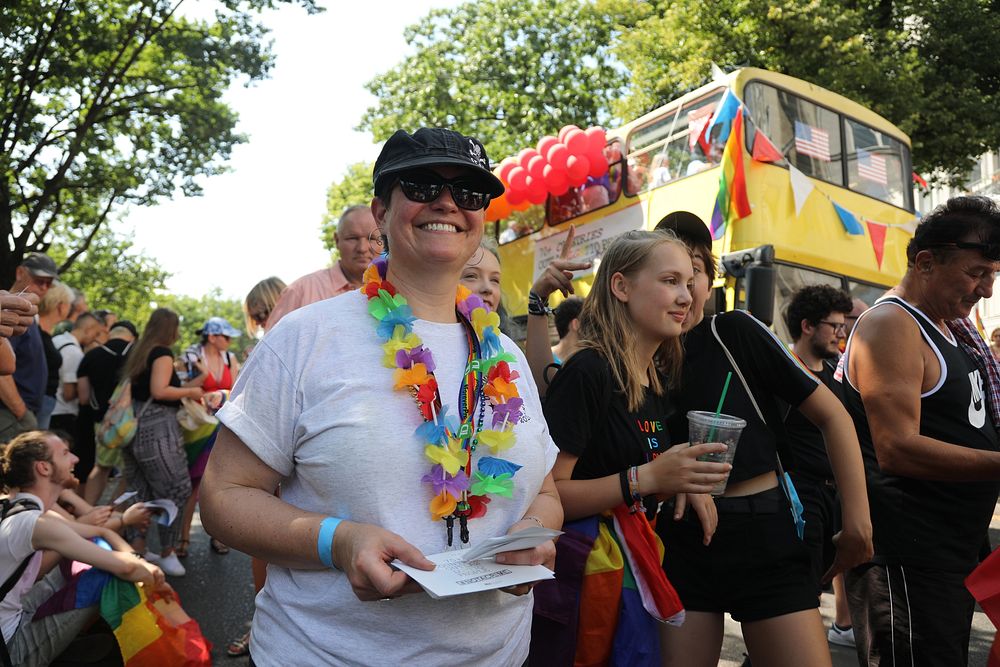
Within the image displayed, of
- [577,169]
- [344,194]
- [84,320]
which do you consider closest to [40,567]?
[84,320]

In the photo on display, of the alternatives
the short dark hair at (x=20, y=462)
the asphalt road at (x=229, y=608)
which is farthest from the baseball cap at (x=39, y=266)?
the asphalt road at (x=229, y=608)

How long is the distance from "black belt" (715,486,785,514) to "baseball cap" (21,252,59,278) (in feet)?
13.5

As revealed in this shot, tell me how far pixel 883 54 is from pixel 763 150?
887 centimetres

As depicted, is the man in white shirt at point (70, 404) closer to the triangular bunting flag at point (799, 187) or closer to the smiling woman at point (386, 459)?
the smiling woman at point (386, 459)

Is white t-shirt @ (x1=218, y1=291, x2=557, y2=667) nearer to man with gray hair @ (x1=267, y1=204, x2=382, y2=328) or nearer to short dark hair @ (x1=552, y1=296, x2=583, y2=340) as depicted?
man with gray hair @ (x1=267, y1=204, x2=382, y2=328)

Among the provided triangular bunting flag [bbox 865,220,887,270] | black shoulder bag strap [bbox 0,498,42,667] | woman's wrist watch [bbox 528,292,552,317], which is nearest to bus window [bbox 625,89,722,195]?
triangular bunting flag [bbox 865,220,887,270]

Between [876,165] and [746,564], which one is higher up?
[876,165]

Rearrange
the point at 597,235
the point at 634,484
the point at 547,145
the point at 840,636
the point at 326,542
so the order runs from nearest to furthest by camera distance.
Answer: the point at 326,542 < the point at 634,484 < the point at 840,636 < the point at 597,235 < the point at 547,145

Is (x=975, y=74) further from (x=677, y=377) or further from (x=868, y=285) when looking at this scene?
(x=677, y=377)

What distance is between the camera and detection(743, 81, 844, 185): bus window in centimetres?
821

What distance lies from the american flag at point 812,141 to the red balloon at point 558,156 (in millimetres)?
2716

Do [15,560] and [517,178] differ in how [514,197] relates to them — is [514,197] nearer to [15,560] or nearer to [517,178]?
[517,178]

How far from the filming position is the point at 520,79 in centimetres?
2277

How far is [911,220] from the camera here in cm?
941
